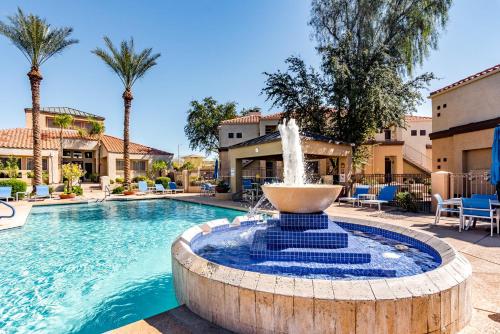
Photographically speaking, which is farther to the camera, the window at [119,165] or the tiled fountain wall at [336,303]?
the window at [119,165]

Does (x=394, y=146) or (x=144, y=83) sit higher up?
(x=144, y=83)

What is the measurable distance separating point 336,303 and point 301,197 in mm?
2775

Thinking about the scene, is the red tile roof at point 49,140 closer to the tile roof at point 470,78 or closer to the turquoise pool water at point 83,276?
the turquoise pool water at point 83,276

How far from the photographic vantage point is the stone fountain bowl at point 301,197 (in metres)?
5.30

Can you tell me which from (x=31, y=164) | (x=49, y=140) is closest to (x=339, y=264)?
(x=31, y=164)

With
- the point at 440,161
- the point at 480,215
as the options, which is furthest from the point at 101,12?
the point at 440,161

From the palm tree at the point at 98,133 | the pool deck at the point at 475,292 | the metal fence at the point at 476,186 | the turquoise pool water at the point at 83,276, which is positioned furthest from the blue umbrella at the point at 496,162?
the palm tree at the point at 98,133

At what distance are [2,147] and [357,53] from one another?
113 feet

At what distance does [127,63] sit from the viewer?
2561cm

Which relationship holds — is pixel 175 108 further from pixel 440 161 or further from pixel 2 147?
pixel 440 161

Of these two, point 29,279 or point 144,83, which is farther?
point 144,83

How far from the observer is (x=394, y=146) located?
101 ft

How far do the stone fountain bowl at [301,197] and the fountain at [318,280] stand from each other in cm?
2

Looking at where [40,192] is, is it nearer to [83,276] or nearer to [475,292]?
[83,276]
